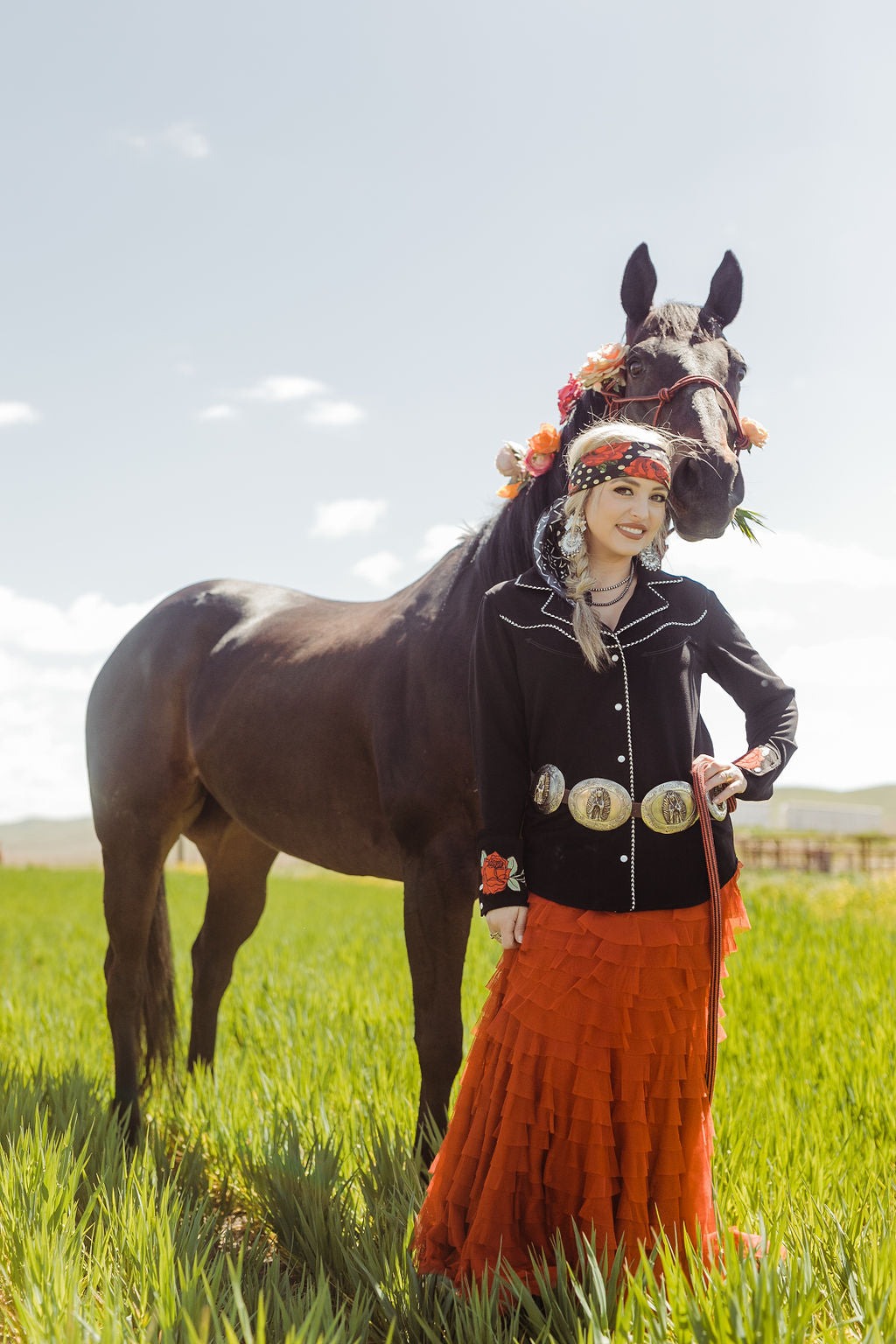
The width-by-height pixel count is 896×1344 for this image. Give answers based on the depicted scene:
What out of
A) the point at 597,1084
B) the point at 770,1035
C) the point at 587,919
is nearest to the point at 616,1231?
the point at 597,1084

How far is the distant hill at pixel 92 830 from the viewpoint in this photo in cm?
6431

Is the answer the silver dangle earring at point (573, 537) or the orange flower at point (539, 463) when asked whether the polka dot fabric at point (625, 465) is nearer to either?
the silver dangle earring at point (573, 537)

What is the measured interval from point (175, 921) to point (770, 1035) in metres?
10.7

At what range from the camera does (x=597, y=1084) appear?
202 cm

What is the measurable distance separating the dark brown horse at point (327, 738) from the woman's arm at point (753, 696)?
0.91ft

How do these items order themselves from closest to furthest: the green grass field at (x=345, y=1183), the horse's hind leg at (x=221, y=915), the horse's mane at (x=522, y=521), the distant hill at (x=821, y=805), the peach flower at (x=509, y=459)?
the green grass field at (x=345, y=1183)
the horse's mane at (x=522, y=521)
the peach flower at (x=509, y=459)
the horse's hind leg at (x=221, y=915)
the distant hill at (x=821, y=805)

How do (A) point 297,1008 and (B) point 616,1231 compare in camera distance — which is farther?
(A) point 297,1008

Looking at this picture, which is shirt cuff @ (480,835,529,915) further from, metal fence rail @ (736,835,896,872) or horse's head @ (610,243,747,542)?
metal fence rail @ (736,835,896,872)

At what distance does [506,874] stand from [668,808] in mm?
379

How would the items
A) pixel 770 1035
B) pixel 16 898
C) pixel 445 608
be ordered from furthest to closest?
pixel 16 898
pixel 770 1035
pixel 445 608

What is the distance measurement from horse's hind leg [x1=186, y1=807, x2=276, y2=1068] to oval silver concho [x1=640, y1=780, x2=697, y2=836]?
9.36ft

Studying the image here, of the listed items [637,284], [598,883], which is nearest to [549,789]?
[598,883]

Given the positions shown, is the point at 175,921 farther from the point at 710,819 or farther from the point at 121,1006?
the point at 710,819

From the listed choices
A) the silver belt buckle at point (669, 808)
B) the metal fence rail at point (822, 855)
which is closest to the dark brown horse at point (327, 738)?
the silver belt buckle at point (669, 808)
